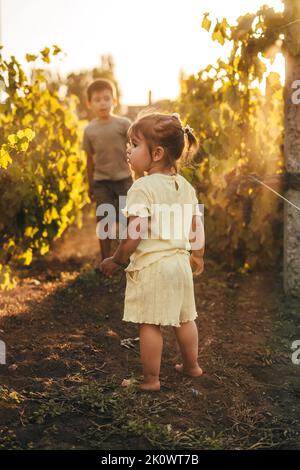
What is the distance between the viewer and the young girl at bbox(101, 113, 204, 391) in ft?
10.1

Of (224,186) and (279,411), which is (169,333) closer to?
(279,411)

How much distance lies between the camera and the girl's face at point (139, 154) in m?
3.12

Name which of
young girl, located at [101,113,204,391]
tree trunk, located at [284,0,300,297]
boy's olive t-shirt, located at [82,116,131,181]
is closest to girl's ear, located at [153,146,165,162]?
young girl, located at [101,113,204,391]

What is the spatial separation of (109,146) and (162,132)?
2550 mm

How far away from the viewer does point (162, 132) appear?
3.11m

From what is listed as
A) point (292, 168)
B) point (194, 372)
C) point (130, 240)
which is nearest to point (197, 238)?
point (130, 240)

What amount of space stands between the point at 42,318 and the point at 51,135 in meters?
2.26

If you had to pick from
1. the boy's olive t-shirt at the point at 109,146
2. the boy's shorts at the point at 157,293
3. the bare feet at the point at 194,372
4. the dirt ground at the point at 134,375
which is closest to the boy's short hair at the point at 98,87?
the boy's olive t-shirt at the point at 109,146

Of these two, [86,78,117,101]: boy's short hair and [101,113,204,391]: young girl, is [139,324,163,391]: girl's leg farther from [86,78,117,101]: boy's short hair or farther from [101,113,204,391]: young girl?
[86,78,117,101]: boy's short hair

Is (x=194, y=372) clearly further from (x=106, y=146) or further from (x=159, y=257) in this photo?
(x=106, y=146)

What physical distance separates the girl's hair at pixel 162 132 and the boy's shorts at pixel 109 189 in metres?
2.54

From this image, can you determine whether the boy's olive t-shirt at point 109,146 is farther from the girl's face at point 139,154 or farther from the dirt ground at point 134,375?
the girl's face at point 139,154

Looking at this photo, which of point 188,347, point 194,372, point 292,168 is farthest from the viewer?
point 292,168

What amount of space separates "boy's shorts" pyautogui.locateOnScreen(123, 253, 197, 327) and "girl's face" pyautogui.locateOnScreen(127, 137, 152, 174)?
46cm
